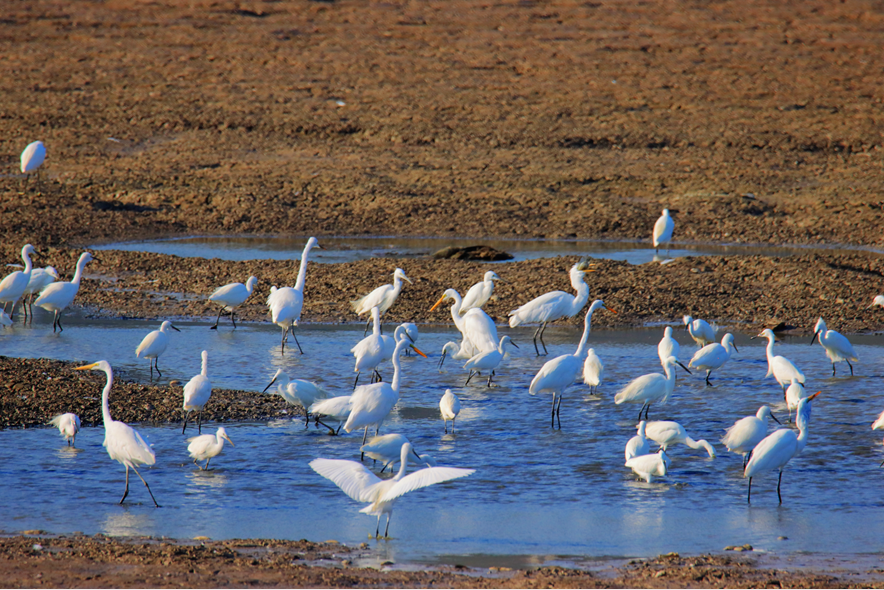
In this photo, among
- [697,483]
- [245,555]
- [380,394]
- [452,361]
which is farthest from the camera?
[452,361]

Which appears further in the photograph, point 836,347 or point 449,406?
point 836,347

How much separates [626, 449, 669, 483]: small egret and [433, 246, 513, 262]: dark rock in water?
9.24m

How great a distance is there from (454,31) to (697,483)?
1218 inches

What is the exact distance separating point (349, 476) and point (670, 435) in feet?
9.64

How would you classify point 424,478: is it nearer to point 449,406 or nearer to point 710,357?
point 449,406

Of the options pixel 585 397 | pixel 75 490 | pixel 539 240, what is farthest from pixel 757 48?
pixel 75 490

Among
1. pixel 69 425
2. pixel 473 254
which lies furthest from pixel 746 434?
pixel 473 254

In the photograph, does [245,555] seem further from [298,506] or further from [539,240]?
[539,240]

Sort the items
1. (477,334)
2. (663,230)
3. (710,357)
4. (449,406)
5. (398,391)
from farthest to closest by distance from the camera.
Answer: (663,230)
(477,334)
(710,357)
(398,391)
(449,406)

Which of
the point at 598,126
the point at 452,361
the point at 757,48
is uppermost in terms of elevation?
the point at 757,48

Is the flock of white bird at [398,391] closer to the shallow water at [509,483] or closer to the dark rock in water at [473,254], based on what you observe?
the shallow water at [509,483]

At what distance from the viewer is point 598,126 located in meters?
27.1

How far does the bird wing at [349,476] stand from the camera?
6.27 m

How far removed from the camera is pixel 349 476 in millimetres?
6336
